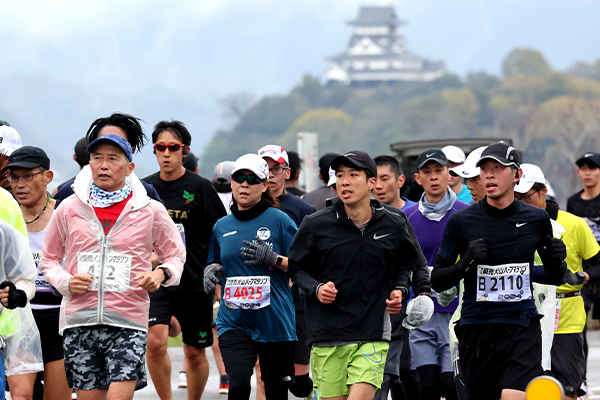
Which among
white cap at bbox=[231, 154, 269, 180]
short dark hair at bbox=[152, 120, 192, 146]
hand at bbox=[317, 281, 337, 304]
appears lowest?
hand at bbox=[317, 281, 337, 304]

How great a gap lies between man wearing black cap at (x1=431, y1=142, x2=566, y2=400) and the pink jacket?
1.63 metres

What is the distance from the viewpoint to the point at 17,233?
4973 millimetres

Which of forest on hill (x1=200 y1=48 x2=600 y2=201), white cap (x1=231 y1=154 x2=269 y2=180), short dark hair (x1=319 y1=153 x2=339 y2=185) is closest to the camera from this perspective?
white cap (x1=231 y1=154 x2=269 y2=180)

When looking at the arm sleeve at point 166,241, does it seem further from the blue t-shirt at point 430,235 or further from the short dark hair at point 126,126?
the blue t-shirt at point 430,235

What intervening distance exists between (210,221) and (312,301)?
2.15 meters

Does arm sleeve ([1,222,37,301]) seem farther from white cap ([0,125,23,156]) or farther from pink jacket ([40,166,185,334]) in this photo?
white cap ([0,125,23,156])

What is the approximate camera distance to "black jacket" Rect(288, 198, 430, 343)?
558cm

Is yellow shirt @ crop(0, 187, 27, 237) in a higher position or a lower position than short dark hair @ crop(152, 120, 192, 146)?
lower

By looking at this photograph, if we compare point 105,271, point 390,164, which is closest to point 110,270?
point 105,271

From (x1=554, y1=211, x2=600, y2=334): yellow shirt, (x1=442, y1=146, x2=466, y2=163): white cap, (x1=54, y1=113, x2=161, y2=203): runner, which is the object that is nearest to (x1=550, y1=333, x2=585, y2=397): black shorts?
(x1=554, y1=211, x2=600, y2=334): yellow shirt

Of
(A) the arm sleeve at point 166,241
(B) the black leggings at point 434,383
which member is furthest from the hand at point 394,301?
(B) the black leggings at point 434,383

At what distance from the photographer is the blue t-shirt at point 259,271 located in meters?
6.39

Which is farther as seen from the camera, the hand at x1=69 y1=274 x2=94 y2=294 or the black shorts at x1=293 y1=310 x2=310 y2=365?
the black shorts at x1=293 y1=310 x2=310 y2=365

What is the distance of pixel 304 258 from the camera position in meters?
5.70
